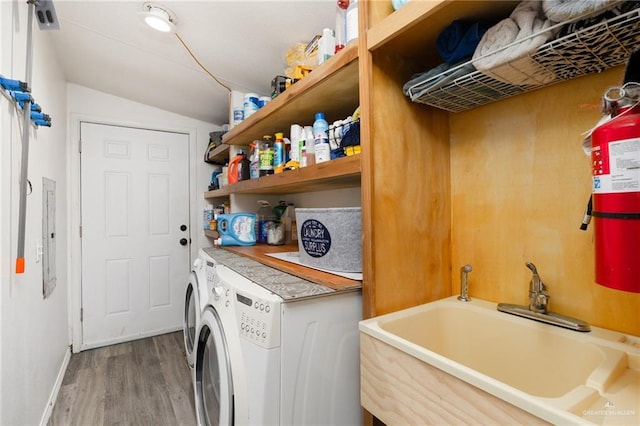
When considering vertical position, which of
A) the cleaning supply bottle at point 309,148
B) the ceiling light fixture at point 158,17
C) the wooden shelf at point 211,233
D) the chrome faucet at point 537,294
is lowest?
the chrome faucet at point 537,294

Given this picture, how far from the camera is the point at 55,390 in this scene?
6.46 ft

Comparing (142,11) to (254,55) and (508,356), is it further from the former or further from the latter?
(508,356)

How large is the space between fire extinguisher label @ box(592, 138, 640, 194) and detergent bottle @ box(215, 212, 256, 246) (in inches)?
76.6

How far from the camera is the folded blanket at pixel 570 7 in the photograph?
568 millimetres

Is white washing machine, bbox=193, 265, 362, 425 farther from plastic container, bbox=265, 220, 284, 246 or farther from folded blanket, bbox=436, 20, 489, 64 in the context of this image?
plastic container, bbox=265, 220, 284, 246

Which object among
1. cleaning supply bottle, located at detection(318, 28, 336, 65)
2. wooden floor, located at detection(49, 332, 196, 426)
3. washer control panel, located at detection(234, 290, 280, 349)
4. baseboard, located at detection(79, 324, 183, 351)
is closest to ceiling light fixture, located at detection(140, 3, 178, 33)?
cleaning supply bottle, located at detection(318, 28, 336, 65)

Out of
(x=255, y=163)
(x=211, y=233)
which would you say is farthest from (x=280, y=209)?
(x=211, y=233)

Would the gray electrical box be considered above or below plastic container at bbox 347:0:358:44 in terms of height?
below

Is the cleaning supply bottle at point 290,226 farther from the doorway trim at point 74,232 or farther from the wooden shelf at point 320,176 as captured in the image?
the doorway trim at point 74,232

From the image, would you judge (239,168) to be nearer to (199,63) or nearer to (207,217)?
(199,63)

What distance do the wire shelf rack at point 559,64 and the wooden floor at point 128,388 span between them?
2097 mm

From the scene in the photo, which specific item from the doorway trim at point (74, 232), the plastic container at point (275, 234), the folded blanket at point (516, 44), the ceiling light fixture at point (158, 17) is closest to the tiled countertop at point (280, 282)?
the plastic container at point (275, 234)

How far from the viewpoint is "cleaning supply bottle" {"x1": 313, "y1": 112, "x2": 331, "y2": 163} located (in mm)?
1280

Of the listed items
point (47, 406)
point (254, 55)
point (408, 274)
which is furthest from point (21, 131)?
point (408, 274)
